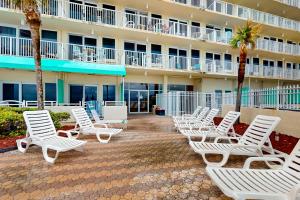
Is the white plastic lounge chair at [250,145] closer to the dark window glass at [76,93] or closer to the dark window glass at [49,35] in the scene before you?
the dark window glass at [76,93]

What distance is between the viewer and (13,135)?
7.66 m

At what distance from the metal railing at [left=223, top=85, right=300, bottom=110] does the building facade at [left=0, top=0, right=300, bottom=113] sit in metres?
8.89

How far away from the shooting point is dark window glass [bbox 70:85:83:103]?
56.4ft

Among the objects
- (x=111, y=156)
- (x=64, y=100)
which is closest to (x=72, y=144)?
(x=111, y=156)

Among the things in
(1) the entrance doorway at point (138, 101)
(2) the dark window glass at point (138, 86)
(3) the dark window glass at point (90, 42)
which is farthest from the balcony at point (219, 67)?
(3) the dark window glass at point (90, 42)

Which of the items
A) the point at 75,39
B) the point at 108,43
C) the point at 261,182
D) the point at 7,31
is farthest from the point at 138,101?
the point at 261,182

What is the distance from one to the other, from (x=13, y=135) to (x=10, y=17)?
35.7 feet

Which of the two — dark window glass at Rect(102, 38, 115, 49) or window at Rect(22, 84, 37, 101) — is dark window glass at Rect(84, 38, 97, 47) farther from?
window at Rect(22, 84, 37, 101)

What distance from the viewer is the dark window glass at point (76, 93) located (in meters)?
17.2

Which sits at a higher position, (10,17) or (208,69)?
(10,17)

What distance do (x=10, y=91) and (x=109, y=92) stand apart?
7426 mm

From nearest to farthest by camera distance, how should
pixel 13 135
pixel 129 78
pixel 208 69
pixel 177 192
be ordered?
pixel 177 192 → pixel 13 135 → pixel 129 78 → pixel 208 69

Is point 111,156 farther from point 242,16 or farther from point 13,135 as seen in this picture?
point 242,16

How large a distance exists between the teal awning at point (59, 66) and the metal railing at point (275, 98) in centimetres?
876
